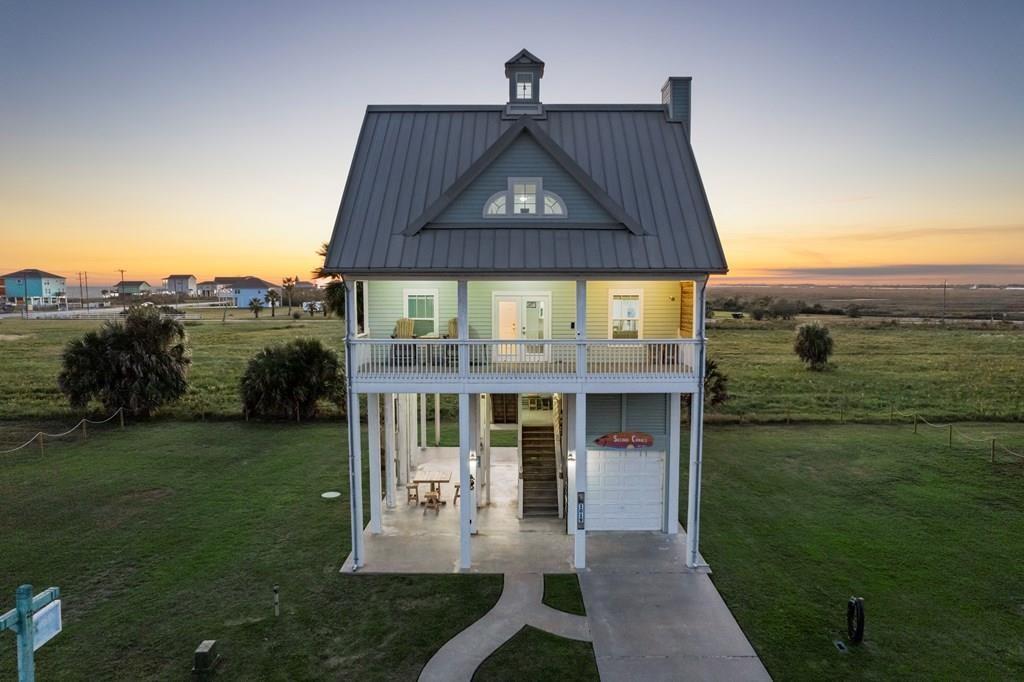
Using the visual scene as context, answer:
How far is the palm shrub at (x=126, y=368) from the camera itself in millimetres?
30906

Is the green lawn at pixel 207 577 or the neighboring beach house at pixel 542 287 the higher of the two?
the neighboring beach house at pixel 542 287

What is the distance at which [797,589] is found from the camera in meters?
14.5

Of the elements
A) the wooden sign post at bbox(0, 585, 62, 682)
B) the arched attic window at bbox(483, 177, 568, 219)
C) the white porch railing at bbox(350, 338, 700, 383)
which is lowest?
the wooden sign post at bbox(0, 585, 62, 682)

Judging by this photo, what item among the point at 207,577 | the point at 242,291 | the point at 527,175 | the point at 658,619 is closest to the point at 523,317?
the point at 527,175

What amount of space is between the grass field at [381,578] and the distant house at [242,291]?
145 meters

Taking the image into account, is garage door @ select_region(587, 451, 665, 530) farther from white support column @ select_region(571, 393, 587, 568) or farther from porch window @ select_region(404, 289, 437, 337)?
Result: porch window @ select_region(404, 289, 437, 337)

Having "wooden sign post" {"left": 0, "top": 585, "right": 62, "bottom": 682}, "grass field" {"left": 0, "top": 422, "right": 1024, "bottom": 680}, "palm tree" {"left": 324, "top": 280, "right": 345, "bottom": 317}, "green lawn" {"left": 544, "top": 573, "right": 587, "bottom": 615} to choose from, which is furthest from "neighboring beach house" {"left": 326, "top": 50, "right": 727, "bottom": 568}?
"palm tree" {"left": 324, "top": 280, "right": 345, "bottom": 317}

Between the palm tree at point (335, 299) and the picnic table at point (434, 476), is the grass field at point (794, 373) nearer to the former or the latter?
the palm tree at point (335, 299)

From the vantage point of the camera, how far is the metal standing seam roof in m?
15.2

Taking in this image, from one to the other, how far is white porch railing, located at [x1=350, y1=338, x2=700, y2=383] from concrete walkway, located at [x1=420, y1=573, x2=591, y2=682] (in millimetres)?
5326

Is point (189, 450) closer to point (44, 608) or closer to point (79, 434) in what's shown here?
point (79, 434)

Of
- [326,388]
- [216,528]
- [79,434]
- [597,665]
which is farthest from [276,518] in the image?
[79,434]

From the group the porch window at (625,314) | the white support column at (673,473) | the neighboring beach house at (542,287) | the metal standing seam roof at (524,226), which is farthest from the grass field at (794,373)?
the metal standing seam roof at (524,226)

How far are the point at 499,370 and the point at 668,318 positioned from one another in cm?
558
